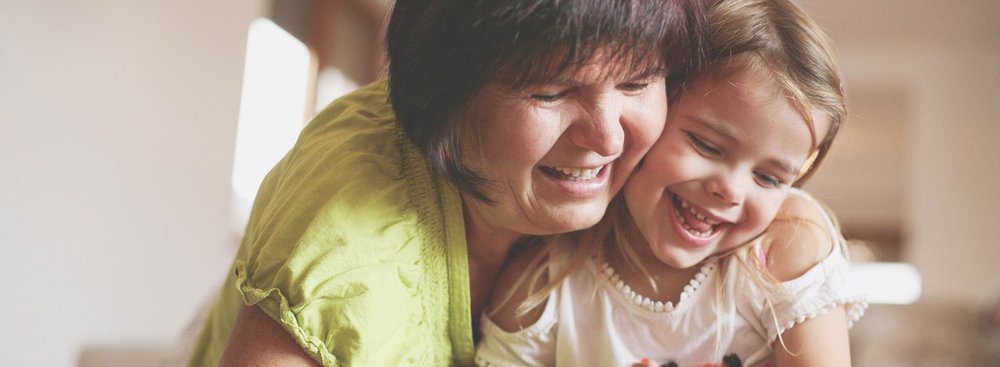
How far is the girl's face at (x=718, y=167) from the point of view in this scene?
1.07 m

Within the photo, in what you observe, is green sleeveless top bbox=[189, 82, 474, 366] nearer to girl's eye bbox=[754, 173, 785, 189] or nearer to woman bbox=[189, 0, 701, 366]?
woman bbox=[189, 0, 701, 366]

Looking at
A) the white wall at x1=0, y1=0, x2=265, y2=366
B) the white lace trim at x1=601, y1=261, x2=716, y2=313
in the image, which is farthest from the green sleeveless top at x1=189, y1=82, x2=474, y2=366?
the white wall at x1=0, y1=0, x2=265, y2=366

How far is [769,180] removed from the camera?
1121 mm

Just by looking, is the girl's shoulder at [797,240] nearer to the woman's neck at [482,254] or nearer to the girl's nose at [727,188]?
the girl's nose at [727,188]

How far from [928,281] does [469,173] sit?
4.96 meters

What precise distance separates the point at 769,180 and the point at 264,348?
0.67m

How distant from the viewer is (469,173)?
40.7 inches

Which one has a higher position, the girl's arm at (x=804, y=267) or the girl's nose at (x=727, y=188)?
the girl's nose at (x=727, y=188)

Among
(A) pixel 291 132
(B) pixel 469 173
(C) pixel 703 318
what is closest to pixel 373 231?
(B) pixel 469 173

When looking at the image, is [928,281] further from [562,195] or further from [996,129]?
[562,195]

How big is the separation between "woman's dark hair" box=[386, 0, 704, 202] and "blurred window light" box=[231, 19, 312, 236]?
6.41 feet

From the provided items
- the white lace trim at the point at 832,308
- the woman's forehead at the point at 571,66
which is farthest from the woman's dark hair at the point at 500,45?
the white lace trim at the point at 832,308

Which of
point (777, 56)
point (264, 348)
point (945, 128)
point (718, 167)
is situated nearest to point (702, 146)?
point (718, 167)

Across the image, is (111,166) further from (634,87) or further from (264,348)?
(634,87)
